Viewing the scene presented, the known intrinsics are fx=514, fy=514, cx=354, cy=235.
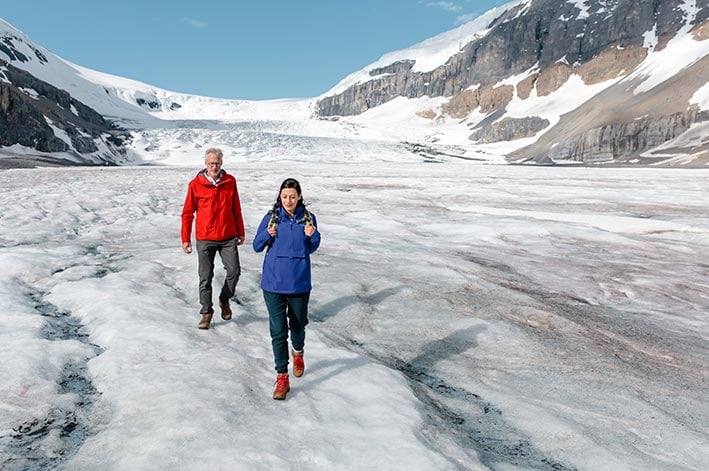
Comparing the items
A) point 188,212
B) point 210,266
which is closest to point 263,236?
point 210,266

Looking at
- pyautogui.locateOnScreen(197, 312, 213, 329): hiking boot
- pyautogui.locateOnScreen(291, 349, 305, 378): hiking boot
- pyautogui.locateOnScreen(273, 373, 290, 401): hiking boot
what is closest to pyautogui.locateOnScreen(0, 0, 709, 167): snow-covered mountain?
pyautogui.locateOnScreen(197, 312, 213, 329): hiking boot

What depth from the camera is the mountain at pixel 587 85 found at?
8156 cm

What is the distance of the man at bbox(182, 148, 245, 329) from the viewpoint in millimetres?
6152

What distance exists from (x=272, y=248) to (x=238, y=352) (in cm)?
150

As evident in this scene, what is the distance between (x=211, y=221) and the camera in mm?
6219

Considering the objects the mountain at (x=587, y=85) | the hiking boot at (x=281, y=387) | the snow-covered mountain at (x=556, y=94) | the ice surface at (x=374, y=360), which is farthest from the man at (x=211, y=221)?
the mountain at (x=587, y=85)

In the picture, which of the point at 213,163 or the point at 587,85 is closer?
the point at 213,163

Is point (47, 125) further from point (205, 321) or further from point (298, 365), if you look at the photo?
point (298, 365)

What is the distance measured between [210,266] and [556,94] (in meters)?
161

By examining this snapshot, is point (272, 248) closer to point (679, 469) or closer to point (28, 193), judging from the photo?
point (679, 469)

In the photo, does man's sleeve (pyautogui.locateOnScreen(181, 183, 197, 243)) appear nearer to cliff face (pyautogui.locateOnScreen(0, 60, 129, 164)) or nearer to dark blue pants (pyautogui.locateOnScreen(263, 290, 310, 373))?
dark blue pants (pyautogui.locateOnScreen(263, 290, 310, 373))

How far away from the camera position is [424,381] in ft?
17.3

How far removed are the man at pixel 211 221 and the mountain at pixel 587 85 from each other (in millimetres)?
74269

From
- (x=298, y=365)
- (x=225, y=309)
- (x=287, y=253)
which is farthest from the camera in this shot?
(x=225, y=309)
